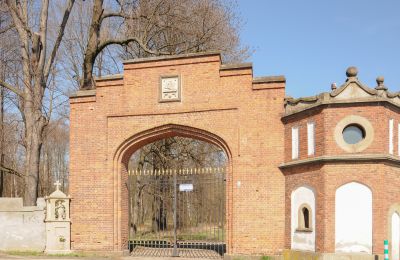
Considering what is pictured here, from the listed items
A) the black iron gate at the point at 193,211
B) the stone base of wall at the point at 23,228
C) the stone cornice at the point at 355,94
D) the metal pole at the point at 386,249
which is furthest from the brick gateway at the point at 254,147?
the stone base of wall at the point at 23,228

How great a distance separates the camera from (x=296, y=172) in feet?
40.3

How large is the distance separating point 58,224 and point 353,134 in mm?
9424

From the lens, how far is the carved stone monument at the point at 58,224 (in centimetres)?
1383

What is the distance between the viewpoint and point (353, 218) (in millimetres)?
11117

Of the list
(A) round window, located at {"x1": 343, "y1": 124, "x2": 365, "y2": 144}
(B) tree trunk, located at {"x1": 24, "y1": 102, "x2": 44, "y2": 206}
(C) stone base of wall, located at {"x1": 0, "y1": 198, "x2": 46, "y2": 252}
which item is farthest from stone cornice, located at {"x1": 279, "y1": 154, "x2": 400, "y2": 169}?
(B) tree trunk, located at {"x1": 24, "y1": 102, "x2": 44, "y2": 206}

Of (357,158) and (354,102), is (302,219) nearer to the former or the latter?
(357,158)

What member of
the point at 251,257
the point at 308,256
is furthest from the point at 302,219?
the point at 251,257

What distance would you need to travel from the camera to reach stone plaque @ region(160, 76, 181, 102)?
13.6 meters

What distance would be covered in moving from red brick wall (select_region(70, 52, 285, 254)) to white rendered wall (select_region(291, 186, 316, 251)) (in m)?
0.39

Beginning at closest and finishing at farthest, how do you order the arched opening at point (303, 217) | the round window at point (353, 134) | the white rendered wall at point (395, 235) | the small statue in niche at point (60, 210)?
the white rendered wall at point (395, 235) → the round window at point (353, 134) → the arched opening at point (303, 217) → the small statue in niche at point (60, 210)

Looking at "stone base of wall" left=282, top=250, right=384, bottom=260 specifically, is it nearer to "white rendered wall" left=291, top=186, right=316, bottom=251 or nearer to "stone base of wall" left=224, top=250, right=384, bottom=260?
"stone base of wall" left=224, top=250, right=384, bottom=260

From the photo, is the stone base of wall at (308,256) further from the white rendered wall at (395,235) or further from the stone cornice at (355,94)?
the stone cornice at (355,94)

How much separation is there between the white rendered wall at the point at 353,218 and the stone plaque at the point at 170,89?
222 inches

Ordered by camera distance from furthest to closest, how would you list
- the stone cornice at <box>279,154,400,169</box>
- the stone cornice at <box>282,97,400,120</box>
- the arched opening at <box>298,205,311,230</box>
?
the arched opening at <box>298,205,311,230</box>, the stone cornice at <box>282,97,400,120</box>, the stone cornice at <box>279,154,400,169</box>
